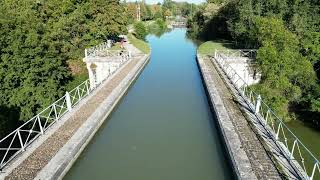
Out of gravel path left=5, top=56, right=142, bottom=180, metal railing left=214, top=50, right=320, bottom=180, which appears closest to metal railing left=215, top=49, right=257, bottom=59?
metal railing left=214, top=50, right=320, bottom=180

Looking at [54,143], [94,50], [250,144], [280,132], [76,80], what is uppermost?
[94,50]

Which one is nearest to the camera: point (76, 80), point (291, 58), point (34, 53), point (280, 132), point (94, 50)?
point (280, 132)

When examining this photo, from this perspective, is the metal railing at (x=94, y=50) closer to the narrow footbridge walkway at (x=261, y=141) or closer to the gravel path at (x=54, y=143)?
the gravel path at (x=54, y=143)

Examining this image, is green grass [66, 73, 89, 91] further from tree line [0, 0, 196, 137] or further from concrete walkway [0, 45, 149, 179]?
concrete walkway [0, 45, 149, 179]

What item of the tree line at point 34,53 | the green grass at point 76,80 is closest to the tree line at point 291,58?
the tree line at point 34,53

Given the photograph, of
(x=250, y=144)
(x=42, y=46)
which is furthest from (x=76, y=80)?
(x=250, y=144)

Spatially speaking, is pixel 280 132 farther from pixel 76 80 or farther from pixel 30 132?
pixel 76 80

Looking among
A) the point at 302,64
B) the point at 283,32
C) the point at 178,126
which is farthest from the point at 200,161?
the point at 283,32
